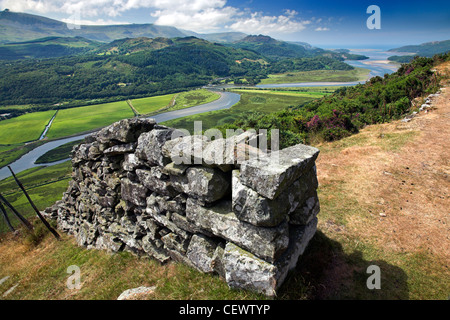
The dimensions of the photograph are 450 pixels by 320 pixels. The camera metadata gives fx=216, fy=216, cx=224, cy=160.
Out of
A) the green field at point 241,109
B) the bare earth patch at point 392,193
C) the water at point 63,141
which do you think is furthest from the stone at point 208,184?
the water at point 63,141

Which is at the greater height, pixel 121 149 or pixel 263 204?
pixel 121 149

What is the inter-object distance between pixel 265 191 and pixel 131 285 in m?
5.96

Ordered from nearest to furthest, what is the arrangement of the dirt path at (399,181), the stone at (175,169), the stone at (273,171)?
the stone at (273,171), the stone at (175,169), the dirt path at (399,181)

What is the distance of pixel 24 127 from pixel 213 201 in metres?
148

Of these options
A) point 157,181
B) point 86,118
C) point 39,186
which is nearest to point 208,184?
point 157,181

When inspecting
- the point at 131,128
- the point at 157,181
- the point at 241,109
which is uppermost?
the point at 241,109

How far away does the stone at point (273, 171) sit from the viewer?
15.6ft

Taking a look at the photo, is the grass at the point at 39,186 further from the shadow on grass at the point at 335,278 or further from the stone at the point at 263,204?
the shadow on grass at the point at 335,278

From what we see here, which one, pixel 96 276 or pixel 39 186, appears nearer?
pixel 96 276

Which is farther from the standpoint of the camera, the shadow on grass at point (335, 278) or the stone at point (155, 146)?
the stone at point (155, 146)

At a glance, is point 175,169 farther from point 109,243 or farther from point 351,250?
point 109,243

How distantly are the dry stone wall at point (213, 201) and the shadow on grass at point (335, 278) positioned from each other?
1.27 ft

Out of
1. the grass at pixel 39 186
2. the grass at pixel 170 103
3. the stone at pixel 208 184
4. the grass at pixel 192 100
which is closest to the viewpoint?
the stone at pixel 208 184

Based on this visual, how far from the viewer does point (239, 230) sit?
556cm
